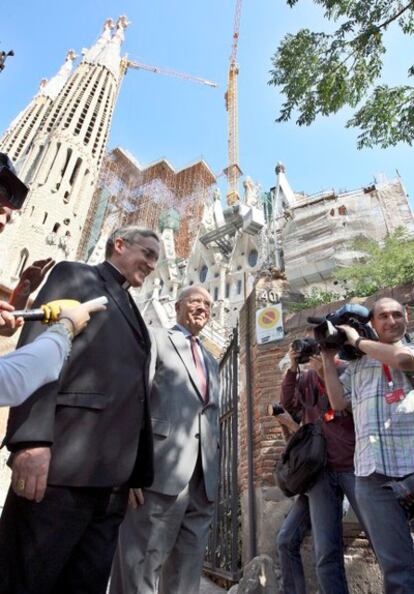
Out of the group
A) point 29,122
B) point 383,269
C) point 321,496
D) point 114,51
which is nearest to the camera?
point 321,496

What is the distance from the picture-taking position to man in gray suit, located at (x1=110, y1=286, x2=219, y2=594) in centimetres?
229

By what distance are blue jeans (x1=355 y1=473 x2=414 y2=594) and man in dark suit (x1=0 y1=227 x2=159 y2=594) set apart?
1.21 metres

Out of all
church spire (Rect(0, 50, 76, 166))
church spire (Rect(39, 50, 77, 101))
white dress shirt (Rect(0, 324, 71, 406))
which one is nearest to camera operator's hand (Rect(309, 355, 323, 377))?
white dress shirt (Rect(0, 324, 71, 406))

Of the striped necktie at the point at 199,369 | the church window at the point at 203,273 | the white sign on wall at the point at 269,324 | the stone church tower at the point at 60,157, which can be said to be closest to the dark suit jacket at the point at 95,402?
the striped necktie at the point at 199,369

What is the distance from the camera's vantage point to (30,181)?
3909cm

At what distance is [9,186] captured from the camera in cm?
228

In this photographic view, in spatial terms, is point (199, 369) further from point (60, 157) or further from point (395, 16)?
point (60, 157)

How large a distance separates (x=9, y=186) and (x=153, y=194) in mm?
57874

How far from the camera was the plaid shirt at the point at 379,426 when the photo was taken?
87.3 inches

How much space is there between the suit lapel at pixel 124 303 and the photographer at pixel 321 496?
1382mm

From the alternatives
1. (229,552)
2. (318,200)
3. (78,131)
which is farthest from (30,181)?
(229,552)

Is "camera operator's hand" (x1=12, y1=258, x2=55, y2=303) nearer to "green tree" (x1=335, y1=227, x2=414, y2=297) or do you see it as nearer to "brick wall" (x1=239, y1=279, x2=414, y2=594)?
"brick wall" (x1=239, y1=279, x2=414, y2=594)

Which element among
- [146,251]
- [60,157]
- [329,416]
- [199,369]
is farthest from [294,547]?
[60,157]

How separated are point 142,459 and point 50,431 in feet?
2.12
